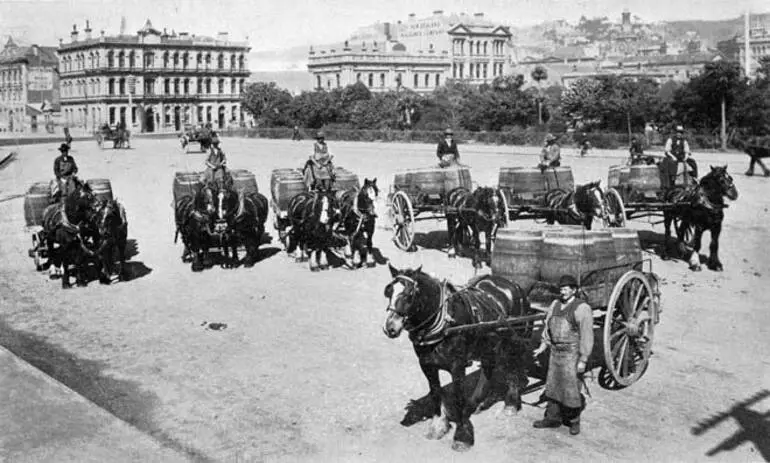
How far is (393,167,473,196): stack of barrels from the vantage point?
17.1 meters

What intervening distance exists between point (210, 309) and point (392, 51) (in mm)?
115899

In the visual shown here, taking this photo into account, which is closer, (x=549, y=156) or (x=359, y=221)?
(x=359, y=221)

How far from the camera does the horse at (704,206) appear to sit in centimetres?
1433

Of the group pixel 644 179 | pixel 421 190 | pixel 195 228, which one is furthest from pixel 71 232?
pixel 644 179

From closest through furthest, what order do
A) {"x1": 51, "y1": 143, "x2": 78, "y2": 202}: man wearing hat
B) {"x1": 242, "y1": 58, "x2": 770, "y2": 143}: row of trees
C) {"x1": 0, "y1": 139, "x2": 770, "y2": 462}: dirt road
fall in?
{"x1": 0, "y1": 139, "x2": 770, "y2": 462}: dirt road, {"x1": 51, "y1": 143, "x2": 78, "y2": 202}: man wearing hat, {"x1": 242, "y1": 58, "x2": 770, "y2": 143}: row of trees

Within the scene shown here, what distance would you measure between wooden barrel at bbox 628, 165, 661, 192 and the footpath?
1142 centimetres

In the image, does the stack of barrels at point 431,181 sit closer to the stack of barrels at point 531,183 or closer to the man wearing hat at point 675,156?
the stack of barrels at point 531,183

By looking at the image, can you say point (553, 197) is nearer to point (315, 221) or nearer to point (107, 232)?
point (315, 221)

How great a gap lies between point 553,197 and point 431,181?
2.62m

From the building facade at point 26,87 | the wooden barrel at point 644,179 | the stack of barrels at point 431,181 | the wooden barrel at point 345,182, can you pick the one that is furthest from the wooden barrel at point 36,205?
the building facade at point 26,87

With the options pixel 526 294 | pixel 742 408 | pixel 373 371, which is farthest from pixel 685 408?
pixel 373 371

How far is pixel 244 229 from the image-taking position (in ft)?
52.1

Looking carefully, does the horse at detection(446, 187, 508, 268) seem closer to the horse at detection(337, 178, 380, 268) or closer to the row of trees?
the horse at detection(337, 178, 380, 268)

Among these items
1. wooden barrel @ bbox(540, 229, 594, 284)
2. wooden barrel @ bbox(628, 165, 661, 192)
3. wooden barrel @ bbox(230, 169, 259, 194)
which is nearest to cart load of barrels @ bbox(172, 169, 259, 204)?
wooden barrel @ bbox(230, 169, 259, 194)
